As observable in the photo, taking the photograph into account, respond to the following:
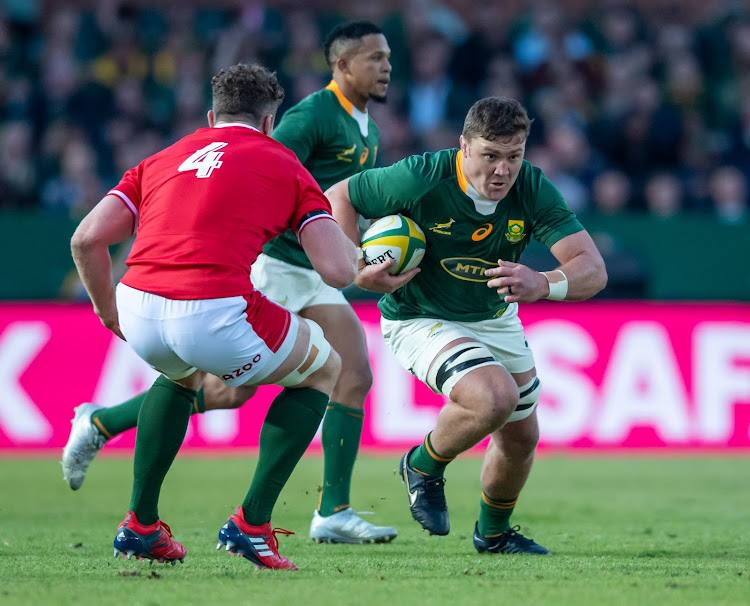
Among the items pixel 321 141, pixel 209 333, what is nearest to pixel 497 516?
pixel 209 333

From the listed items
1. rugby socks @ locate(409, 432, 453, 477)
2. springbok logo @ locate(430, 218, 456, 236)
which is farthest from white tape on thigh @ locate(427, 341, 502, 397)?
springbok logo @ locate(430, 218, 456, 236)

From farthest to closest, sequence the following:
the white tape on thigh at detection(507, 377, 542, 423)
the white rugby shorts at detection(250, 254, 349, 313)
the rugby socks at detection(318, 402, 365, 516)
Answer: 1. the white rugby shorts at detection(250, 254, 349, 313)
2. the rugby socks at detection(318, 402, 365, 516)
3. the white tape on thigh at detection(507, 377, 542, 423)

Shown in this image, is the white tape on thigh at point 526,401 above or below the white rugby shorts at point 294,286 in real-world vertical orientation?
below

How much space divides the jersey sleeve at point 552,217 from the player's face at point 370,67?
154cm

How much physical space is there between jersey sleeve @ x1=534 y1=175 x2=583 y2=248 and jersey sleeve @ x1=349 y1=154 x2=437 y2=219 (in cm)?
53

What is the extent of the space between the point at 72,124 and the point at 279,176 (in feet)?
30.7

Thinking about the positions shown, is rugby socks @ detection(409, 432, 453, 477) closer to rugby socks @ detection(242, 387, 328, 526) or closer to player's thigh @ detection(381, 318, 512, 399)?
player's thigh @ detection(381, 318, 512, 399)

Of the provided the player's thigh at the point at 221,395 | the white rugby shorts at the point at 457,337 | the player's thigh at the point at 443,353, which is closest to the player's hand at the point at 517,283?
the player's thigh at the point at 443,353

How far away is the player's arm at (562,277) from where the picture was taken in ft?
16.4

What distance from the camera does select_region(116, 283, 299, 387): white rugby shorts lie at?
174 inches

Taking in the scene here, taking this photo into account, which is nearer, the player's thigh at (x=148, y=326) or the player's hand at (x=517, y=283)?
the player's thigh at (x=148, y=326)

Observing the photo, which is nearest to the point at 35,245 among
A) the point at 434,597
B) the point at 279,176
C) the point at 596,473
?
the point at 596,473

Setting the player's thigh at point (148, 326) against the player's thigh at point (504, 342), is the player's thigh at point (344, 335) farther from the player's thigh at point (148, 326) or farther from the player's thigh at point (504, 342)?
the player's thigh at point (148, 326)

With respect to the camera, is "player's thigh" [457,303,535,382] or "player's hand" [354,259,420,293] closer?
"player's hand" [354,259,420,293]
